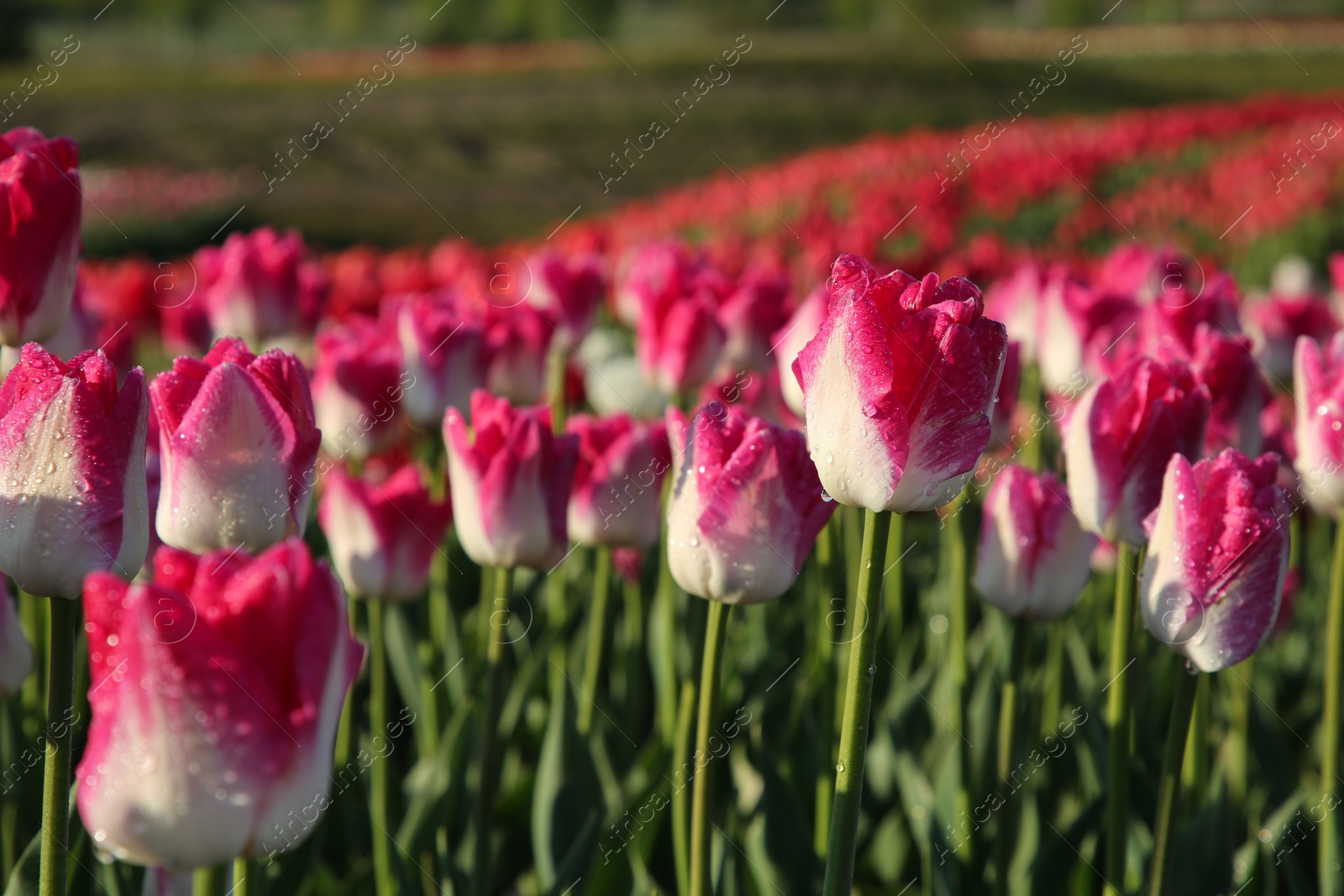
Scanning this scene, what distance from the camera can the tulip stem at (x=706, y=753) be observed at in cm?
118

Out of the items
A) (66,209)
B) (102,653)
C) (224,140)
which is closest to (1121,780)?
(102,653)

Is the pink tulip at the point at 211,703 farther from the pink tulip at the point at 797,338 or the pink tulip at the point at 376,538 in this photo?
the pink tulip at the point at 797,338

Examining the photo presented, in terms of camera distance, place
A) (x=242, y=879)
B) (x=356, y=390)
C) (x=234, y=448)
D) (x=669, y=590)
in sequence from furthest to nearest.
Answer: (x=356, y=390), (x=669, y=590), (x=234, y=448), (x=242, y=879)

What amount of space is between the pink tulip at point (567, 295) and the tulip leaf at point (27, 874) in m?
1.64

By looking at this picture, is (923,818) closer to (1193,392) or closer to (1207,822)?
(1207,822)

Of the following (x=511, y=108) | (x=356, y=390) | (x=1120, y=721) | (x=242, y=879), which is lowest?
(x=511, y=108)

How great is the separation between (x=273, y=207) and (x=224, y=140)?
6.12m

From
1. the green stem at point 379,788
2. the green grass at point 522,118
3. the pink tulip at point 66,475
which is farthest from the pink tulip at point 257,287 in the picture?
the green grass at point 522,118

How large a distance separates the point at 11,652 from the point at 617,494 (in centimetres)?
74

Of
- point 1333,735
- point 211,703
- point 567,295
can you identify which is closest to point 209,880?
point 211,703

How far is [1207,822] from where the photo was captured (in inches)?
61.4

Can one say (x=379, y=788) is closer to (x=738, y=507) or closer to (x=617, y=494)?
(x=617, y=494)

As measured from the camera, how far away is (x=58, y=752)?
2.93ft

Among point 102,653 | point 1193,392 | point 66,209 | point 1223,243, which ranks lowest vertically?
point 1223,243
